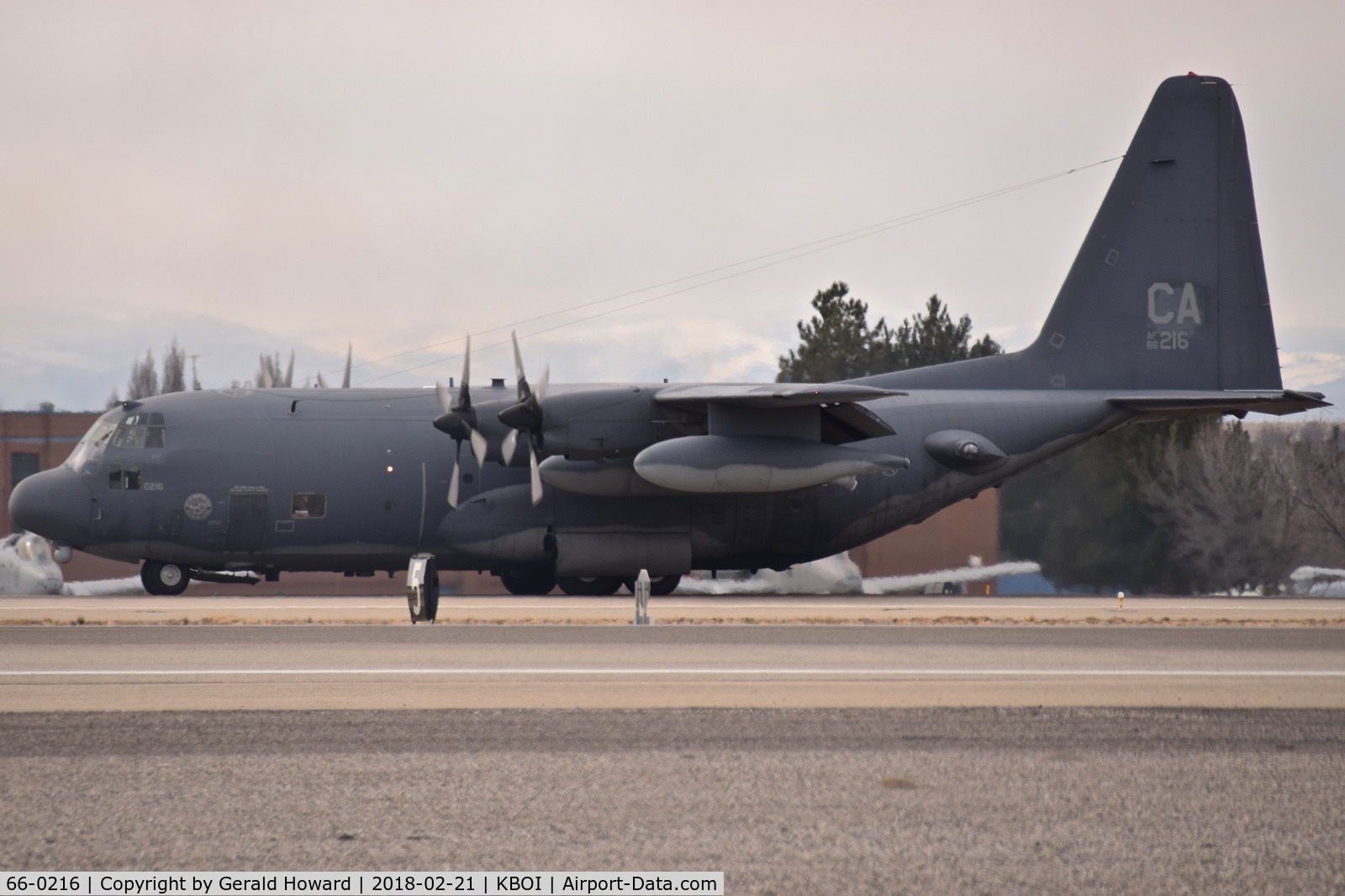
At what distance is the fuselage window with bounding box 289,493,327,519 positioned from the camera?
2772 centimetres

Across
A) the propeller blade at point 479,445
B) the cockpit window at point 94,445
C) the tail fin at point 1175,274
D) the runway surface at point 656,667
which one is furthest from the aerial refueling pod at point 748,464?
the cockpit window at point 94,445

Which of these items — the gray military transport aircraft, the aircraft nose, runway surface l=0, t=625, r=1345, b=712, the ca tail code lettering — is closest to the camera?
runway surface l=0, t=625, r=1345, b=712

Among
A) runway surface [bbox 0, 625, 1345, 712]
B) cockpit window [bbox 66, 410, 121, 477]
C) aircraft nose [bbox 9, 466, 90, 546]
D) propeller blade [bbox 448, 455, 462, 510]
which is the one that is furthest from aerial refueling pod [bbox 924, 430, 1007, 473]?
aircraft nose [bbox 9, 466, 90, 546]

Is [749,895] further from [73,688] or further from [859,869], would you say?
[73,688]

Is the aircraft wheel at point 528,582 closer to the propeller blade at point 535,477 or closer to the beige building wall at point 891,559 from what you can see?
the propeller blade at point 535,477

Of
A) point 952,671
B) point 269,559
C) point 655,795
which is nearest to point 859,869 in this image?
point 655,795

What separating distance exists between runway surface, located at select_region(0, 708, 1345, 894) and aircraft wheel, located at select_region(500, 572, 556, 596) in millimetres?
18403

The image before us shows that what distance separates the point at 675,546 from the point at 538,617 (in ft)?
26.1

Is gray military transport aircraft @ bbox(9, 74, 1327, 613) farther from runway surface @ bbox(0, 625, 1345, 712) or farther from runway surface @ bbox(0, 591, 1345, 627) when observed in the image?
runway surface @ bbox(0, 625, 1345, 712)

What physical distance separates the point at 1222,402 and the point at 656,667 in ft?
65.6

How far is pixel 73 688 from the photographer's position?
41.0ft

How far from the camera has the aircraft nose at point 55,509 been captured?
90.0 ft

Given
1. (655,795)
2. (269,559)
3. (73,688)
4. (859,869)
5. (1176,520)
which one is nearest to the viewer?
(859,869)

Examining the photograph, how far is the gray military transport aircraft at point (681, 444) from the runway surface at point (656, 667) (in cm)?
832
